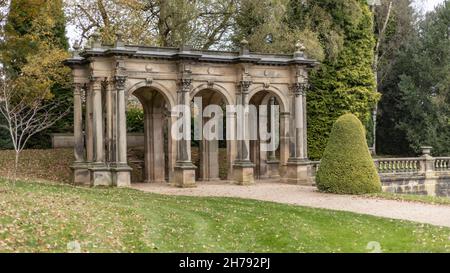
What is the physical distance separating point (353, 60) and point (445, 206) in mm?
18292

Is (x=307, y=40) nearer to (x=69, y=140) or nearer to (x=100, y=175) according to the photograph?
(x=100, y=175)

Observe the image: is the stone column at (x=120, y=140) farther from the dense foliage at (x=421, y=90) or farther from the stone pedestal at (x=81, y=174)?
the dense foliage at (x=421, y=90)

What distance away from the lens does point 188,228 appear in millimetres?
13703

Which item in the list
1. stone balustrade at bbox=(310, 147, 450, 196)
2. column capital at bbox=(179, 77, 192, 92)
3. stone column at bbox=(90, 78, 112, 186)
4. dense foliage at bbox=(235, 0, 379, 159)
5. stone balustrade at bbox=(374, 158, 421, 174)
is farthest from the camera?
dense foliage at bbox=(235, 0, 379, 159)

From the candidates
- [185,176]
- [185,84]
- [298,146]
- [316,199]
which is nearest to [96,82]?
[185,84]

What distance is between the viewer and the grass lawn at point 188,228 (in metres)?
11.1

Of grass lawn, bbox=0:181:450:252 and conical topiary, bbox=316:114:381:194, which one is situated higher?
conical topiary, bbox=316:114:381:194

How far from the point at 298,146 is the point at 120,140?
827 cm

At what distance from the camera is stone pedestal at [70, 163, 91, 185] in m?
25.6

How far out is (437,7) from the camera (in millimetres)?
42844

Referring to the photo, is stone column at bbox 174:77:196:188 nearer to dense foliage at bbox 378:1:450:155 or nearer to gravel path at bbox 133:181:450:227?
gravel path at bbox 133:181:450:227

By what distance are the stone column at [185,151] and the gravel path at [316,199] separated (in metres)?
0.62

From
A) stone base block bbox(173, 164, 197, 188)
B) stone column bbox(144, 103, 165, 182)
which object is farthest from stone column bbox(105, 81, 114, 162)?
stone column bbox(144, 103, 165, 182)

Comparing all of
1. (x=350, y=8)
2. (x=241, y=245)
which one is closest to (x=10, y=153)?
(x=350, y=8)
